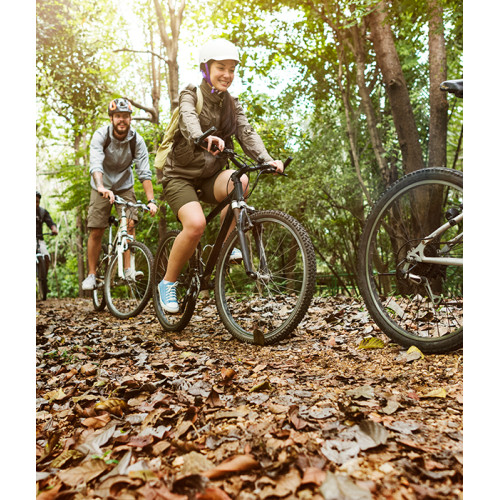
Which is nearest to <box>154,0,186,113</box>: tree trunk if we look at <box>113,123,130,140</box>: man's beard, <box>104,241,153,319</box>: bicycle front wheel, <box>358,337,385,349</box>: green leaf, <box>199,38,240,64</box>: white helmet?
<box>113,123,130,140</box>: man's beard

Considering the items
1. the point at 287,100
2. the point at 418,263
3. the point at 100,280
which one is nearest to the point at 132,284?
the point at 100,280

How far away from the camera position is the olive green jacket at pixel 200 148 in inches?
106

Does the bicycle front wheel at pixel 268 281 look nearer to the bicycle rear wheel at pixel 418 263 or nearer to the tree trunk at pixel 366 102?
the bicycle rear wheel at pixel 418 263

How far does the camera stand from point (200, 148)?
9.09 ft

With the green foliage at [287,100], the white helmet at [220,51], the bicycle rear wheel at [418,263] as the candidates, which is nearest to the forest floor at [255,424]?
the bicycle rear wheel at [418,263]

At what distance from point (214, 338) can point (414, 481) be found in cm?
186

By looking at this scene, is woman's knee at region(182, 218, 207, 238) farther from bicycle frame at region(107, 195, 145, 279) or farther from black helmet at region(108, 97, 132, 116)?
black helmet at region(108, 97, 132, 116)

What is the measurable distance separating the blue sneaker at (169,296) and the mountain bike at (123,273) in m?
0.81

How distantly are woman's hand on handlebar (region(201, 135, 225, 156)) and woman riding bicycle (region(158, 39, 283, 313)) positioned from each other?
0.58 ft

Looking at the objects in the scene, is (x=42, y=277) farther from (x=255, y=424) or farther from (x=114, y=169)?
(x=255, y=424)

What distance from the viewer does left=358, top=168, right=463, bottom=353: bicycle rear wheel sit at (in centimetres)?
183

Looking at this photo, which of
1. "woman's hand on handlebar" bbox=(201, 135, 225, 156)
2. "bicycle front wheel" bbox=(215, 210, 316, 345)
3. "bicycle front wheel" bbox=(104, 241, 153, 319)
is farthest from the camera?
"bicycle front wheel" bbox=(104, 241, 153, 319)

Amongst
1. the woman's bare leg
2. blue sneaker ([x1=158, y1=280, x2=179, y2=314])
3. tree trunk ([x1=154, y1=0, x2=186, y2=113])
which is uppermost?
tree trunk ([x1=154, y1=0, x2=186, y2=113])
